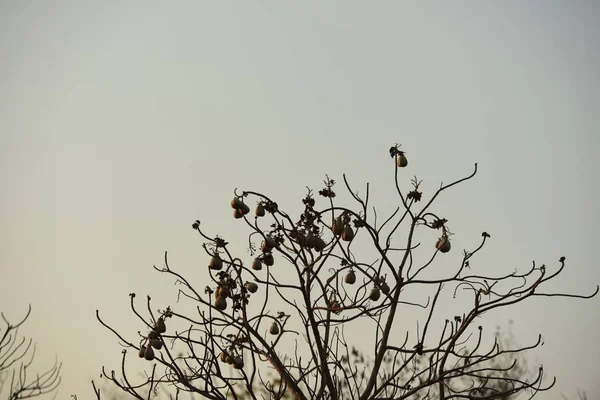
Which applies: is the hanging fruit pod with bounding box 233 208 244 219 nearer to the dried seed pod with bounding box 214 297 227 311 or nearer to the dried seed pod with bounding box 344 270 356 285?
the dried seed pod with bounding box 214 297 227 311

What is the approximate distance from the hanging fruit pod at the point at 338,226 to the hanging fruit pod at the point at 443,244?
49cm

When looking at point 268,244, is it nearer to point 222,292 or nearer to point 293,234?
point 293,234

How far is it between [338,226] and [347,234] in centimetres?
6

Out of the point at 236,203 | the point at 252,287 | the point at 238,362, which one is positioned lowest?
the point at 238,362

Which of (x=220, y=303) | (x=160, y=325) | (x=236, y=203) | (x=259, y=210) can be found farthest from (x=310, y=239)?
(x=160, y=325)

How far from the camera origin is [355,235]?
9.58 ft

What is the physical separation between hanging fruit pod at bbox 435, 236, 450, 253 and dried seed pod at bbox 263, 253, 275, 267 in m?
0.81

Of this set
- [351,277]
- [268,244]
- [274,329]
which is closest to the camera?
[268,244]

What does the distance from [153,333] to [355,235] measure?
1.07m

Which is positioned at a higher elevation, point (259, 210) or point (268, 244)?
point (259, 210)

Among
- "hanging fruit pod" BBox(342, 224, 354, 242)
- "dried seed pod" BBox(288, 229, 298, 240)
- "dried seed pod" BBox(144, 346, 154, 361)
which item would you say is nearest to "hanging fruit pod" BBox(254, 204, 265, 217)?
"dried seed pod" BBox(288, 229, 298, 240)

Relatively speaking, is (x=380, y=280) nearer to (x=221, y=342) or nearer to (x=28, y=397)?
(x=221, y=342)

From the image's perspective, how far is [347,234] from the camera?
9.41 ft

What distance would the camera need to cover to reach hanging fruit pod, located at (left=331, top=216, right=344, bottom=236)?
288 centimetres
